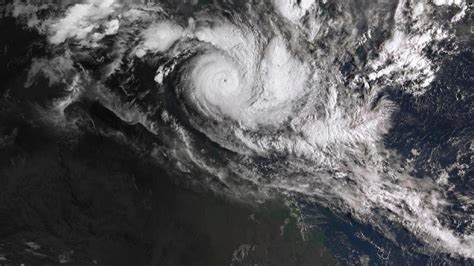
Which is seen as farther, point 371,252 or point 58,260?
point 371,252

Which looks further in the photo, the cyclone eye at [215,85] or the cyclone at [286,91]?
the cyclone eye at [215,85]

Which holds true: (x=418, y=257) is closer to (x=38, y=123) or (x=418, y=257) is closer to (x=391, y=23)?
(x=391, y=23)

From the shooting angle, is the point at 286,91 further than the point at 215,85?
Yes

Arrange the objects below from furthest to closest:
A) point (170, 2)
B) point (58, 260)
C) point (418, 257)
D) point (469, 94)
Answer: point (418, 257) < point (469, 94) < point (170, 2) < point (58, 260)

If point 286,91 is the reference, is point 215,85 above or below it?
below

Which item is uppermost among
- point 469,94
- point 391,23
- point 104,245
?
point 391,23

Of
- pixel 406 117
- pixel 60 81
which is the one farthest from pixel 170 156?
pixel 406 117

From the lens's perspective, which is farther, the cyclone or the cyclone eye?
the cyclone eye

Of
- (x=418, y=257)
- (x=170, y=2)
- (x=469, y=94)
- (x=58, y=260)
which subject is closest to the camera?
(x=58, y=260)
